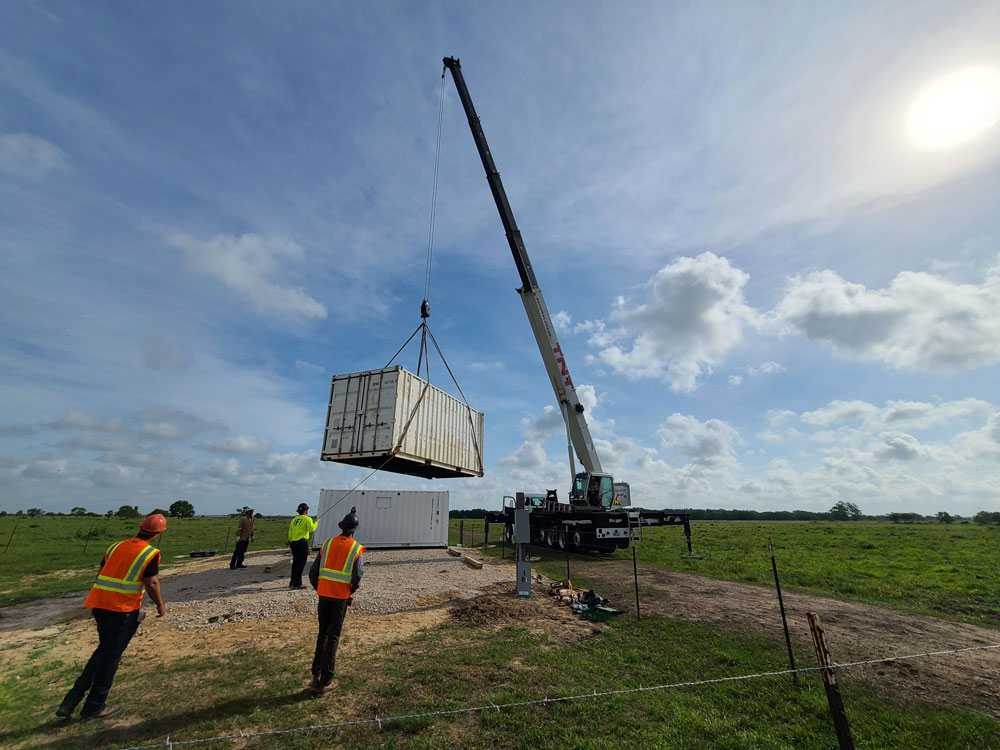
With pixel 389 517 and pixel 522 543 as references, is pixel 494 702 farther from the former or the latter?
pixel 389 517

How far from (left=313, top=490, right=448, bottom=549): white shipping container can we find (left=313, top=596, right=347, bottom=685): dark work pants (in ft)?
47.9

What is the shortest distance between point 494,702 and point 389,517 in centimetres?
1570

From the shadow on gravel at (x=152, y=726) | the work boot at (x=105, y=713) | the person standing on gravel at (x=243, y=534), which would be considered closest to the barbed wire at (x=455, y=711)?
the shadow on gravel at (x=152, y=726)

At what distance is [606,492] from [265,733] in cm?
1454

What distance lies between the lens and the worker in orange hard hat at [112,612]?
429cm

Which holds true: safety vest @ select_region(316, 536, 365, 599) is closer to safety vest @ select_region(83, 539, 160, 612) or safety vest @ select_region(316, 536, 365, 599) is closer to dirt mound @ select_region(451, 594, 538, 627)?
safety vest @ select_region(83, 539, 160, 612)

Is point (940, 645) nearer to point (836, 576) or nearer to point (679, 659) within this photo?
point (679, 659)

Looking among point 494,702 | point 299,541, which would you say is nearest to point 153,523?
point 494,702

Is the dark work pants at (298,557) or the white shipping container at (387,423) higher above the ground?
the white shipping container at (387,423)

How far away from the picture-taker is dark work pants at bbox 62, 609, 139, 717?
428 cm

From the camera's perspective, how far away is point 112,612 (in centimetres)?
442

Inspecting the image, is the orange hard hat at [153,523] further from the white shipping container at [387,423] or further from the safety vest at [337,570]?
the white shipping container at [387,423]

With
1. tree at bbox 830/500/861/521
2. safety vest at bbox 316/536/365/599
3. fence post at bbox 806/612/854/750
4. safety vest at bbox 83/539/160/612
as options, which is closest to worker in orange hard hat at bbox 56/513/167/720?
safety vest at bbox 83/539/160/612

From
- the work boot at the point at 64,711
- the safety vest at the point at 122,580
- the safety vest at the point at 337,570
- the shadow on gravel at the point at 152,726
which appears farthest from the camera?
the safety vest at the point at 337,570
